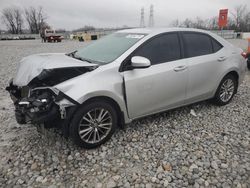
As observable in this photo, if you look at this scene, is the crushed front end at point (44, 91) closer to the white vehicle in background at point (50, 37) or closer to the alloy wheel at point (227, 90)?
the alloy wheel at point (227, 90)

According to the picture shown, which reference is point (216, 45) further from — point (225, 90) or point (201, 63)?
point (225, 90)

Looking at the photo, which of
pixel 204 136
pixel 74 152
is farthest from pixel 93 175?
pixel 204 136

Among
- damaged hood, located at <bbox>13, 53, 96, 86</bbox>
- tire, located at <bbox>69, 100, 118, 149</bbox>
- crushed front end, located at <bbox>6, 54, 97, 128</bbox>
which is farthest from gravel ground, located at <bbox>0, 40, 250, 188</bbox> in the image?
damaged hood, located at <bbox>13, 53, 96, 86</bbox>

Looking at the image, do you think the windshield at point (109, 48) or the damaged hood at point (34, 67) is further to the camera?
the windshield at point (109, 48)

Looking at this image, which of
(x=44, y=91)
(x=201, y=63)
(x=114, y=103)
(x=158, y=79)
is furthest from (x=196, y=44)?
(x=44, y=91)

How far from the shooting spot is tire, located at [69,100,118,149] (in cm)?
258

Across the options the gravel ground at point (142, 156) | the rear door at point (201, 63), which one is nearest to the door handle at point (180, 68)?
the rear door at point (201, 63)

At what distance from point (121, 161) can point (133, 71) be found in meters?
1.22

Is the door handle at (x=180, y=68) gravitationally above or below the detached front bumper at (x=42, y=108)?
above

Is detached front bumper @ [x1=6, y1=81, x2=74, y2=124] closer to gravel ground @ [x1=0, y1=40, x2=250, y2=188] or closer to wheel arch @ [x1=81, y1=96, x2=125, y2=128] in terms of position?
wheel arch @ [x1=81, y1=96, x2=125, y2=128]

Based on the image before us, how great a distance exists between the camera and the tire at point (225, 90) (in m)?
4.06

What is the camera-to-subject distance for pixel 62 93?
245 cm

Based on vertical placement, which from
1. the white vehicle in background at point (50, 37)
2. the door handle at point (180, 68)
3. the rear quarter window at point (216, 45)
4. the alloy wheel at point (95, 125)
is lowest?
the alloy wheel at point (95, 125)

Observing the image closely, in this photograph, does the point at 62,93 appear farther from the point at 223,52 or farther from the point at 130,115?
the point at 223,52
